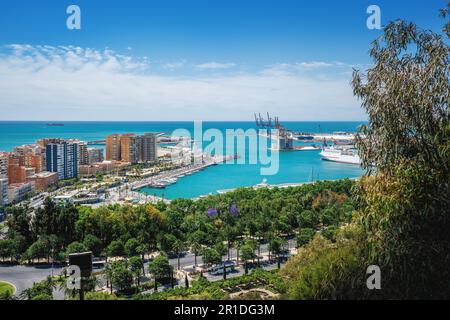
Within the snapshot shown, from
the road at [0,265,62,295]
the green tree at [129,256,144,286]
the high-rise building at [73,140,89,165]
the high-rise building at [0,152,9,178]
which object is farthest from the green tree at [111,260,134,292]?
the high-rise building at [73,140,89,165]

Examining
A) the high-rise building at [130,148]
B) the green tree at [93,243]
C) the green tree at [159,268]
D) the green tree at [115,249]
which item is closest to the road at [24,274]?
the green tree at [93,243]

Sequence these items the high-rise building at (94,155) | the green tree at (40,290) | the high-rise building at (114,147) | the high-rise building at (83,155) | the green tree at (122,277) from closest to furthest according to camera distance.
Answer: the green tree at (40,290) → the green tree at (122,277) → the high-rise building at (83,155) → the high-rise building at (94,155) → the high-rise building at (114,147)

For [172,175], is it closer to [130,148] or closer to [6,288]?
[130,148]

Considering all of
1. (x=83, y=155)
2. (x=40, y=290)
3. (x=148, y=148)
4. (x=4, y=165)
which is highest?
(x=148, y=148)

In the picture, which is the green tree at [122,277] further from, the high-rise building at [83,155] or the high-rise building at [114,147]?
the high-rise building at [114,147]

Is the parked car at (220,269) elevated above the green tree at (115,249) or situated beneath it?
situated beneath

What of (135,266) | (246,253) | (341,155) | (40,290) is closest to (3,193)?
(135,266)

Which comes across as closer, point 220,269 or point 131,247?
point 220,269

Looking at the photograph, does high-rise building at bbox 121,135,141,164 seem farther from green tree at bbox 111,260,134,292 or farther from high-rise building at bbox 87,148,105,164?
green tree at bbox 111,260,134,292
